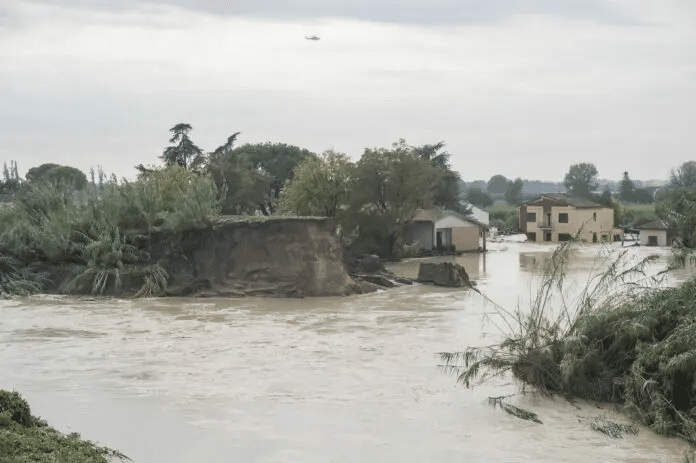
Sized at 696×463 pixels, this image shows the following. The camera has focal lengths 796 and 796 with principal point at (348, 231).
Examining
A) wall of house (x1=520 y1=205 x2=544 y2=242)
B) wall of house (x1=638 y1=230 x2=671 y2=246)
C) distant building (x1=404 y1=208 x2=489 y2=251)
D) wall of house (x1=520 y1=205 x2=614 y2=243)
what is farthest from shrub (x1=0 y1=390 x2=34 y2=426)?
wall of house (x1=520 y1=205 x2=544 y2=242)

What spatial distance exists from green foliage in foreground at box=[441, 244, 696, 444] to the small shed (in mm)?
56171

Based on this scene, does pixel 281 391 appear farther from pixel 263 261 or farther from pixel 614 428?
pixel 263 261

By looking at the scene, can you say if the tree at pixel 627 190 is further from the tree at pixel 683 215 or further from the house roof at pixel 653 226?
the tree at pixel 683 215

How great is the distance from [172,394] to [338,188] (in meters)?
35.5

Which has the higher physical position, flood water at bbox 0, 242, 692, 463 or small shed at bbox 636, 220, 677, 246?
small shed at bbox 636, 220, 677, 246

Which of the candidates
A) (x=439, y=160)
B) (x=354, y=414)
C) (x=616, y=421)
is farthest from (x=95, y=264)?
(x=439, y=160)

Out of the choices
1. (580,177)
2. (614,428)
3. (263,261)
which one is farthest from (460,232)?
(580,177)

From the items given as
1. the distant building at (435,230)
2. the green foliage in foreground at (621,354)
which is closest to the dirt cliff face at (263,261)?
the green foliage in foreground at (621,354)

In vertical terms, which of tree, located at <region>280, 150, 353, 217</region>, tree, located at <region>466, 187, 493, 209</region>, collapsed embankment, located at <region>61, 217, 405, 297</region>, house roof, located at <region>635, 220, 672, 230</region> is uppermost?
tree, located at <region>466, 187, 493, 209</region>

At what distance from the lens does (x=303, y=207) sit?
46844mm

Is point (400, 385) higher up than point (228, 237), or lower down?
lower down

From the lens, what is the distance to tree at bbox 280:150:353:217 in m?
47.0

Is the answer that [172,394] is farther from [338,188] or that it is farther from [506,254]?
[506,254]

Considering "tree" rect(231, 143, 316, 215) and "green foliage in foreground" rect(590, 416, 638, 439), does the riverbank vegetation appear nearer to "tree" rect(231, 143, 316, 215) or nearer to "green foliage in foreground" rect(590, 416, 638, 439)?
"green foliage in foreground" rect(590, 416, 638, 439)
